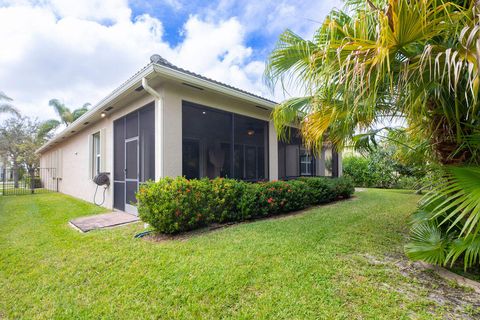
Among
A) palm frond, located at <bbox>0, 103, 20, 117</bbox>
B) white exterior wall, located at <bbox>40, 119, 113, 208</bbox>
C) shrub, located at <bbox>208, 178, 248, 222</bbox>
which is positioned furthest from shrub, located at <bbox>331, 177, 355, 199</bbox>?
palm frond, located at <bbox>0, 103, 20, 117</bbox>

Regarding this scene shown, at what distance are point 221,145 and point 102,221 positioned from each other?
371cm

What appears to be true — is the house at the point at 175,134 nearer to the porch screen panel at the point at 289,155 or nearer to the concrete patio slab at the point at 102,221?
the porch screen panel at the point at 289,155

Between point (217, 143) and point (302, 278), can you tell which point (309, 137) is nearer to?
point (302, 278)

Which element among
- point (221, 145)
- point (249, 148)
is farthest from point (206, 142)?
point (249, 148)

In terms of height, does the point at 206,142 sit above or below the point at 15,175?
above

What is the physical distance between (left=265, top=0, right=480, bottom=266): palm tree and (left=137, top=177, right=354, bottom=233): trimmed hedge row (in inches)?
87.2

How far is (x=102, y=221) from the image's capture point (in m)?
5.62

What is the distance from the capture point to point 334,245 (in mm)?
3701

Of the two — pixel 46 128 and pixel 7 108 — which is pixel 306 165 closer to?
pixel 7 108

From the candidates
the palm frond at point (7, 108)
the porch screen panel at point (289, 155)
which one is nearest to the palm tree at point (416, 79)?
the porch screen panel at point (289, 155)

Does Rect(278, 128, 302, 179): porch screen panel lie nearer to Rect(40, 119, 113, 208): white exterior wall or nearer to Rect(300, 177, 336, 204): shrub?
Rect(300, 177, 336, 204): shrub

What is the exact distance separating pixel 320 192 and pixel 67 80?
57.0 feet

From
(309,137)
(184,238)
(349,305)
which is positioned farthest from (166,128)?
(349,305)

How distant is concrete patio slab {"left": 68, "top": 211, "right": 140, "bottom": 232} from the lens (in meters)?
5.13
